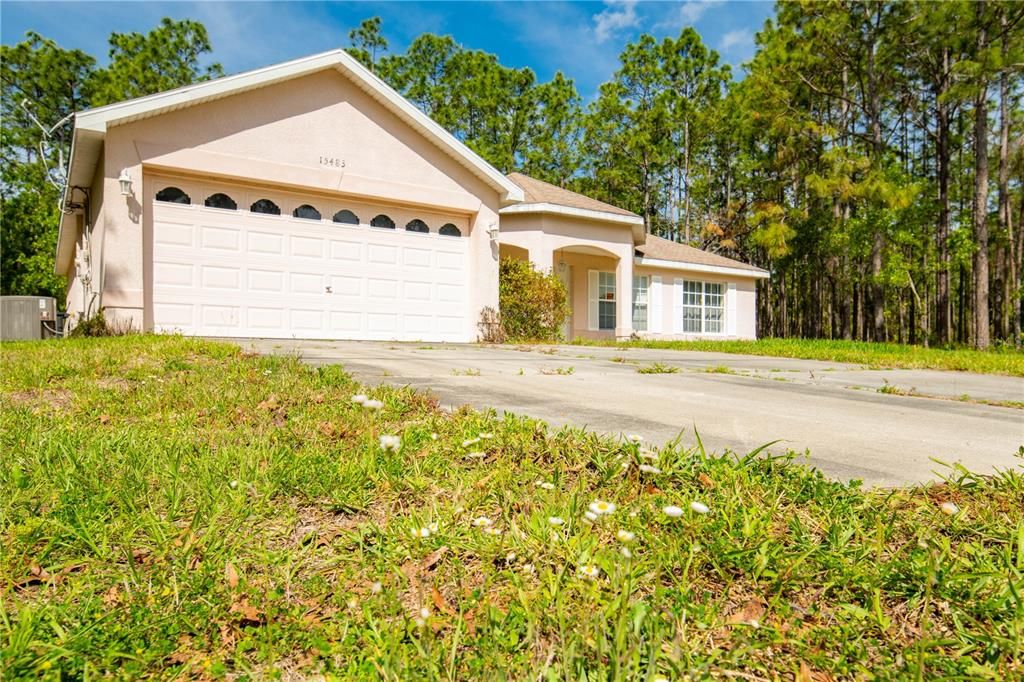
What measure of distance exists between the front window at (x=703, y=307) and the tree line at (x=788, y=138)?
2330 millimetres

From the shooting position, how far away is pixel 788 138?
19328mm

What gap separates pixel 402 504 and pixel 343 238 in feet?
30.3

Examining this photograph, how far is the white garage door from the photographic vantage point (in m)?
8.93

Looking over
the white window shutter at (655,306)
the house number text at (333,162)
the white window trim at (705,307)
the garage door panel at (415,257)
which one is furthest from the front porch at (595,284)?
the house number text at (333,162)

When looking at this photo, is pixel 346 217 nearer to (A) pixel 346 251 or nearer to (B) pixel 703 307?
(A) pixel 346 251

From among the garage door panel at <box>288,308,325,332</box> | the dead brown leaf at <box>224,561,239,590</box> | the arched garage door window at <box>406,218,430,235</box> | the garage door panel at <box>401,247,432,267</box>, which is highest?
the arched garage door window at <box>406,218,430,235</box>

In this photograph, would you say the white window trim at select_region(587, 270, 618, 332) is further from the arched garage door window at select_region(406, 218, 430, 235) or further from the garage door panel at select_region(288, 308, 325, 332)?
the garage door panel at select_region(288, 308, 325, 332)

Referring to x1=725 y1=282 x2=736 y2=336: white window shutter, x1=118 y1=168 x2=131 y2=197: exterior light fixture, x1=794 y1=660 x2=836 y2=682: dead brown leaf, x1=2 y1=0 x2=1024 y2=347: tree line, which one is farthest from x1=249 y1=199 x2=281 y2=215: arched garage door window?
x1=725 y1=282 x2=736 y2=336: white window shutter

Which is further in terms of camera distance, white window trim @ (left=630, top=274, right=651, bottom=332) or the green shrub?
white window trim @ (left=630, top=274, right=651, bottom=332)

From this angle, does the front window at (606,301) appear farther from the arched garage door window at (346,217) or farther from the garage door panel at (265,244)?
the garage door panel at (265,244)

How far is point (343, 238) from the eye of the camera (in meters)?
10.2

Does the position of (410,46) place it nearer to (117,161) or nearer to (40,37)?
(40,37)

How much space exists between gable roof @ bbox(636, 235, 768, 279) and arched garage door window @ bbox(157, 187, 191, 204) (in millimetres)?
12445

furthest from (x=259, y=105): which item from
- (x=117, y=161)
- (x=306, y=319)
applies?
(x=306, y=319)
